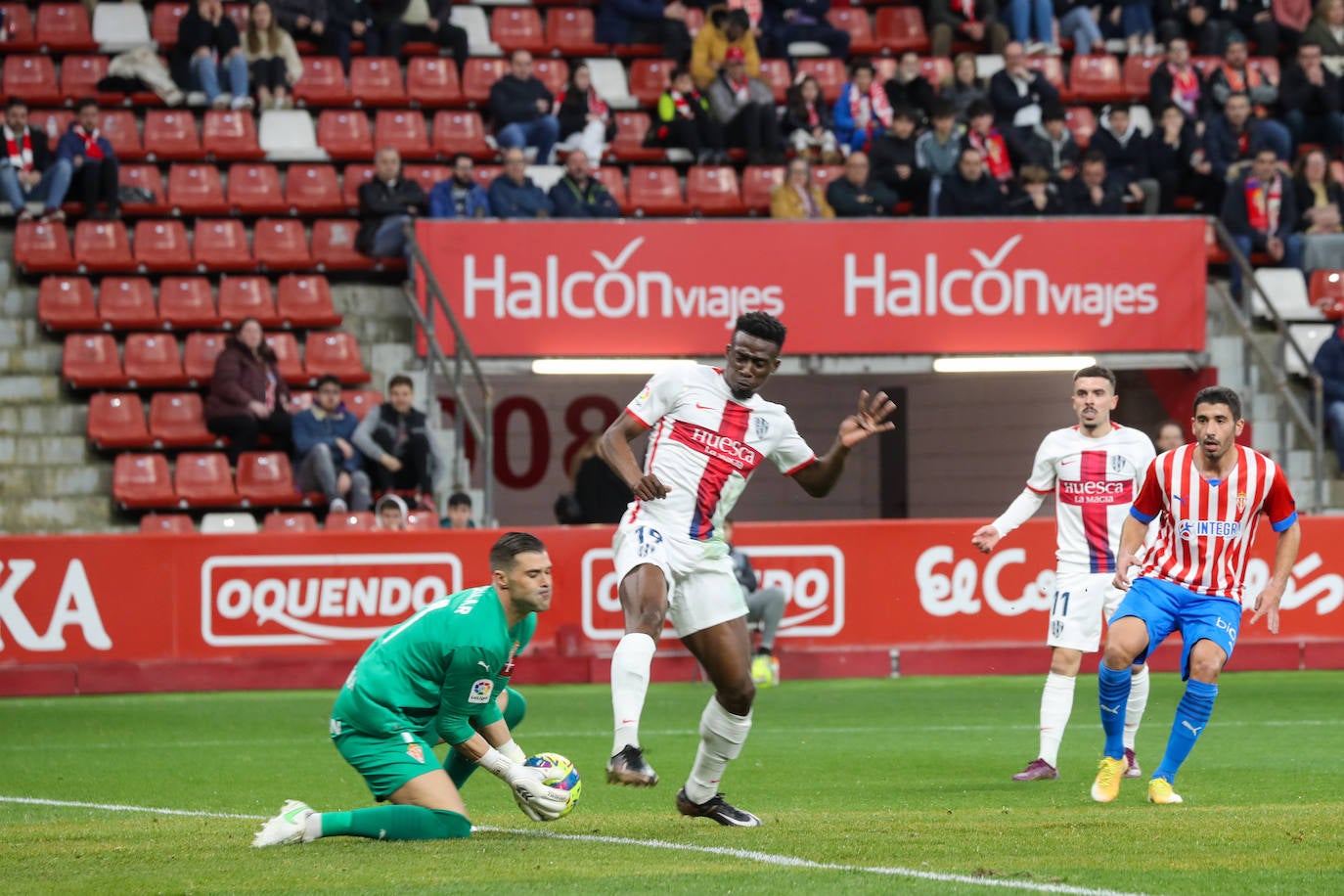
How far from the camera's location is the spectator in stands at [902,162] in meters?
22.3

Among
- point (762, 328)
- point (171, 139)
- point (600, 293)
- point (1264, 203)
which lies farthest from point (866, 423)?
point (171, 139)

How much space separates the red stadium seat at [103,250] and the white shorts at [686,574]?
14326 millimetres

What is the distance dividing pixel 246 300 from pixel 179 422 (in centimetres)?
169

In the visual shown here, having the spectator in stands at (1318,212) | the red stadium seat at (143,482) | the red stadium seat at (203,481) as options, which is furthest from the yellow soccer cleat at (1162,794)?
the spectator in stands at (1318,212)

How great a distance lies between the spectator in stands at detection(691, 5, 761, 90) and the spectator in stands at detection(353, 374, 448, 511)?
6944 mm

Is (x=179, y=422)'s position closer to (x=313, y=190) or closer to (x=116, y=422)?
(x=116, y=422)

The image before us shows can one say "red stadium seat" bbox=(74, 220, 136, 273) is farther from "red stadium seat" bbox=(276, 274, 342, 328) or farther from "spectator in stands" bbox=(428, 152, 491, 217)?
"spectator in stands" bbox=(428, 152, 491, 217)

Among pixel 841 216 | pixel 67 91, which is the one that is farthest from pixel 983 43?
pixel 67 91

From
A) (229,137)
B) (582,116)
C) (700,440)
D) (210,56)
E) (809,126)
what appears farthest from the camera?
(809,126)

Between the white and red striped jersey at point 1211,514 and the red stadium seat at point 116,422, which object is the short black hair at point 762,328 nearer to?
the white and red striped jersey at point 1211,514

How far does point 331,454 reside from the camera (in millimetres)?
18922

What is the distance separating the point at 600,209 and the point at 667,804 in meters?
12.6

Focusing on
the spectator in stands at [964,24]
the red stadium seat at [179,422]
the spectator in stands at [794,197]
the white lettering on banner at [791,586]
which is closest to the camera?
the white lettering on banner at [791,586]

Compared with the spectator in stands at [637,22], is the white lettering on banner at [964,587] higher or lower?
lower
